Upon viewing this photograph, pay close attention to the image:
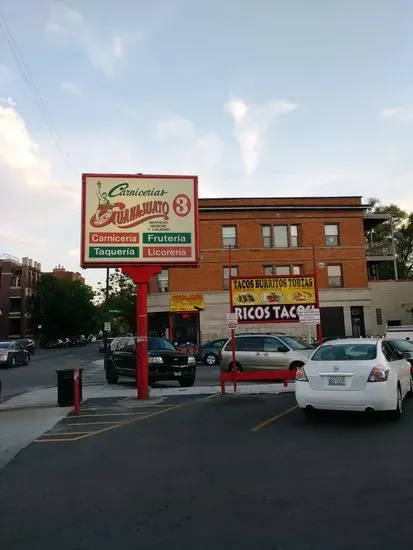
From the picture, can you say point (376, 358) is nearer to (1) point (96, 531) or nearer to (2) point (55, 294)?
(1) point (96, 531)

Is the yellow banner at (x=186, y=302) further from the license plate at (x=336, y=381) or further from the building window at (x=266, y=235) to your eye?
the license plate at (x=336, y=381)

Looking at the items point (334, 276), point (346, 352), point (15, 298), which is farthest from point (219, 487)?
point (15, 298)

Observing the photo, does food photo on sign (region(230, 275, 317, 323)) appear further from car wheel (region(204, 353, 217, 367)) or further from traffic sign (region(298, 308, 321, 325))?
car wheel (region(204, 353, 217, 367))

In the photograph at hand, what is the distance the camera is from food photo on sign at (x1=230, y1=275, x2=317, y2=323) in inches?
618

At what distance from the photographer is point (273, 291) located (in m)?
15.8

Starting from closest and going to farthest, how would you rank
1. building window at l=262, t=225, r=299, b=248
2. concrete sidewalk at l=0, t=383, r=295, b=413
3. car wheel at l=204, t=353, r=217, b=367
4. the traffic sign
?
concrete sidewalk at l=0, t=383, r=295, b=413
the traffic sign
car wheel at l=204, t=353, r=217, b=367
building window at l=262, t=225, r=299, b=248

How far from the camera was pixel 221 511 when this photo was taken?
495 cm

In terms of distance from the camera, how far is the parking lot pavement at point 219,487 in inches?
172

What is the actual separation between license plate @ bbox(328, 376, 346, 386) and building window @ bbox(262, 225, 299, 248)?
3066 cm

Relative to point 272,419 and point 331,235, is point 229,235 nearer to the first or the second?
point 331,235

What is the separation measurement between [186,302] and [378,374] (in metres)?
29.6

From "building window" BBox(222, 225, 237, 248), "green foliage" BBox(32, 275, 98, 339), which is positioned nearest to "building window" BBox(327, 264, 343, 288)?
"building window" BBox(222, 225, 237, 248)

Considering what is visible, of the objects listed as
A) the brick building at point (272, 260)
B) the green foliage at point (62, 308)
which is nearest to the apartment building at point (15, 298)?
the green foliage at point (62, 308)

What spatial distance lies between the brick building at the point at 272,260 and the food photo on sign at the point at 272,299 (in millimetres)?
22341
